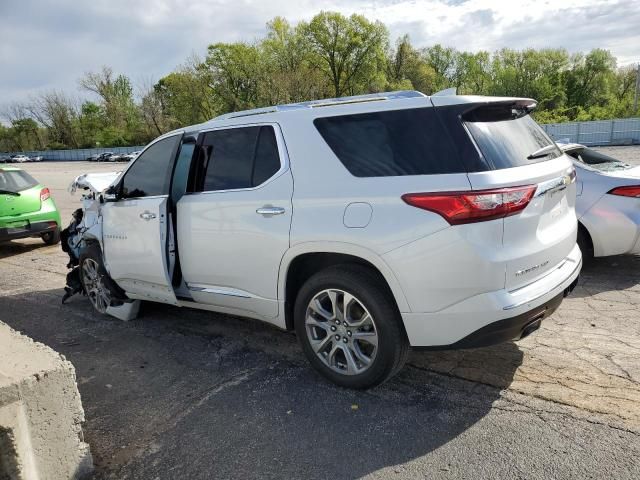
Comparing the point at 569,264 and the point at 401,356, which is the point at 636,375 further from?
the point at 401,356

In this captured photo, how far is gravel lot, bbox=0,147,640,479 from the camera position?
266 centimetres

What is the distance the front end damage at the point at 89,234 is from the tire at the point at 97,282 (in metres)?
0.03

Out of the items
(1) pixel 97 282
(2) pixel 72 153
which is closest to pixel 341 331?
(1) pixel 97 282

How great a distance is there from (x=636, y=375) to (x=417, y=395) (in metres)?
1.50

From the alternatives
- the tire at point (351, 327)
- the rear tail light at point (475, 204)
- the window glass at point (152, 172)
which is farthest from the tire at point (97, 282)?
the rear tail light at point (475, 204)

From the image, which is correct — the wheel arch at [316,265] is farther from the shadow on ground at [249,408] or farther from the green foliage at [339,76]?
the green foliage at [339,76]

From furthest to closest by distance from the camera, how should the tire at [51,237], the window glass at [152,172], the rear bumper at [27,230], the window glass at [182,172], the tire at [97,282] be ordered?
the tire at [51,237]
the rear bumper at [27,230]
the tire at [97,282]
the window glass at [152,172]
the window glass at [182,172]

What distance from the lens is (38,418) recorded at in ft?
7.94

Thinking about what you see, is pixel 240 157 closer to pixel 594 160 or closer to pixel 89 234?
pixel 89 234

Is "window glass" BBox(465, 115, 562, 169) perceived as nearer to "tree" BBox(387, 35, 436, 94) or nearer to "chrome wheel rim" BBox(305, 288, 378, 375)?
"chrome wheel rim" BBox(305, 288, 378, 375)

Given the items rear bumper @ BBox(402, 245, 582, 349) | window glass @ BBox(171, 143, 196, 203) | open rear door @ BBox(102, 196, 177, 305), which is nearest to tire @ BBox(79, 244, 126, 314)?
open rear door @ BBox(102, 196, 177, 305)

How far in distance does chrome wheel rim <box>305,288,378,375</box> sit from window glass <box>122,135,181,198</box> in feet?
5.91

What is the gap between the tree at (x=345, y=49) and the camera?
63.8 metres

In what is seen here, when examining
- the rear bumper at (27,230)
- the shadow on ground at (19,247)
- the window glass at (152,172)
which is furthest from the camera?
the shadow on ground at (19,247)
